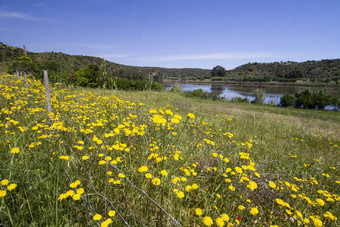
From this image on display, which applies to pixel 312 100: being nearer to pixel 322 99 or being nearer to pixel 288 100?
pixel 322 99

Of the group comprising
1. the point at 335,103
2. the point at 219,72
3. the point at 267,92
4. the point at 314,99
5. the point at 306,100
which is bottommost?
the point at 335,103

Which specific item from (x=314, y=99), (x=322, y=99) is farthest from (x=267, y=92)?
(x=322, y=99)

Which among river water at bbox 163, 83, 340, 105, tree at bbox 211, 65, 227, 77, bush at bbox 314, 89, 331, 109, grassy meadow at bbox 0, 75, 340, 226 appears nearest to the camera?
grassy meadow at bbox 0, 75, 340, 226

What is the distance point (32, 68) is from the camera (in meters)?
10.4

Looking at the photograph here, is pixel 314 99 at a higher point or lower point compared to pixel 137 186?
higher

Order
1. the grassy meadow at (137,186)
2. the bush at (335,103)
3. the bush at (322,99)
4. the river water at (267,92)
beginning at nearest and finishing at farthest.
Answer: the grassy meadow at (137,186)
the bush at (335,103)
the bush at (322,99)
the river water at (267,92)

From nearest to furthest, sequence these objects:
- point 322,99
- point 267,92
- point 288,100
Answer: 1. point 322,99
2. point 288,100
3. point 267,92

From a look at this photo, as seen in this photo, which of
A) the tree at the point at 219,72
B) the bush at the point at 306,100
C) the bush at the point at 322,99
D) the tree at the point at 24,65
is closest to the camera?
the tree at the point at 24,65

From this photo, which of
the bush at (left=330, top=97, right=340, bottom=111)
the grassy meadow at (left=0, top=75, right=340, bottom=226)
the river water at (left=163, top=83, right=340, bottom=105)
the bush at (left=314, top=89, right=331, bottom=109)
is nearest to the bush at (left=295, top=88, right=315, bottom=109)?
the bush at (left=314, top=89, right=331, bottom=109)

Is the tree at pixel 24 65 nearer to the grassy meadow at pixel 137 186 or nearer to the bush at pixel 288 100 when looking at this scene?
the grassy meadow at pixel 137 186

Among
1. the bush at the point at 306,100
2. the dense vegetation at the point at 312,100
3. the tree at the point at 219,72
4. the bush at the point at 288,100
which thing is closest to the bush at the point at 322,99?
the dense vegetation at the point at 312,100

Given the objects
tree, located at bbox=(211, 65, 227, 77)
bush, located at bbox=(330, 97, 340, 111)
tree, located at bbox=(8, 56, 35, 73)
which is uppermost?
tree, located at bbox=(211, 65, 227, 77)

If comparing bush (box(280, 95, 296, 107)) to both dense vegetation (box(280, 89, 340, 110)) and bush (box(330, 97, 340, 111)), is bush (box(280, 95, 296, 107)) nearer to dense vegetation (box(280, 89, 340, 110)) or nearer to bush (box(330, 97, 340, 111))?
→ dense vegetation (box(280, 89, 340, 110))

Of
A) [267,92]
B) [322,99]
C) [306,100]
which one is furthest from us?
[267,92]
